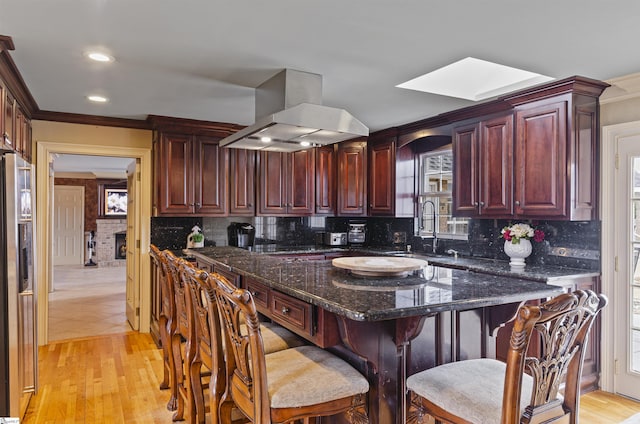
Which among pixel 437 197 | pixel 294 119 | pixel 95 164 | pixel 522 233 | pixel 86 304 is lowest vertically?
pixel 86 304

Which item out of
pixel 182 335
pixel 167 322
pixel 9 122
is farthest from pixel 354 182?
pixel 9 122

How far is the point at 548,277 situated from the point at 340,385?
2095 millimetres

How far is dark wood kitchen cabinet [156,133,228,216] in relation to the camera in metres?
4.51

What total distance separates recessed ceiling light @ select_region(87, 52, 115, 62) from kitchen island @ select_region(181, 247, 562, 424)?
1.62 meters

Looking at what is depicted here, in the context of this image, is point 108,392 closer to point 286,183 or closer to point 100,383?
point 100,383

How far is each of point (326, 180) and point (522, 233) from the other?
256 centimetres

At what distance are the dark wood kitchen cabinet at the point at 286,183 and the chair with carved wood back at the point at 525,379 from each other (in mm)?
3624

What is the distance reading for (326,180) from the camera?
18.0 feet

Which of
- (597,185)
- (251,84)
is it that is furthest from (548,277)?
(251,84)

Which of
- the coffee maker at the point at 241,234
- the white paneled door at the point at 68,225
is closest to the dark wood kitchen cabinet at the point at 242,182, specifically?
the coffee maker at the point at 241,234

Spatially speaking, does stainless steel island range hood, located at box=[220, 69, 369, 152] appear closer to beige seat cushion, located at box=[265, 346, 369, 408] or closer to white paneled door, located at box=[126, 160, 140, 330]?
beige seat cushion, located at box=[265, 346, 369, 408]

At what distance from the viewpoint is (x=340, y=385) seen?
5.25 feet

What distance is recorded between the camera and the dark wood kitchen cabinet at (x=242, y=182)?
4891mm

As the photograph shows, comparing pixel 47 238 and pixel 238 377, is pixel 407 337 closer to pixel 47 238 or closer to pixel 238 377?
pixel 238 377
